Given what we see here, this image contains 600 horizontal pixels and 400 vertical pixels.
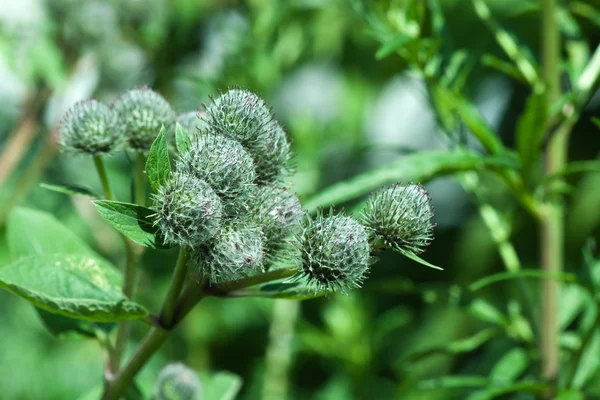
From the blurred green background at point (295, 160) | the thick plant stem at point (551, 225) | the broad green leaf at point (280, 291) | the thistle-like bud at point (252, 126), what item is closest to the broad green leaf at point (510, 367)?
the thick plant stem at point (551, 225)

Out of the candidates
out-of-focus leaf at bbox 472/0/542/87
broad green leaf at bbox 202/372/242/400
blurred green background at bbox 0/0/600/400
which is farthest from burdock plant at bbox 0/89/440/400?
blurred green background at bbox 0/0/600/400

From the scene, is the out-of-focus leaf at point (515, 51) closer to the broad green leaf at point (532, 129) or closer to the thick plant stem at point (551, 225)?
the thick plant stem at point (551, 225)

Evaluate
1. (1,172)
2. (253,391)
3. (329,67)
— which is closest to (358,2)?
(1,172)

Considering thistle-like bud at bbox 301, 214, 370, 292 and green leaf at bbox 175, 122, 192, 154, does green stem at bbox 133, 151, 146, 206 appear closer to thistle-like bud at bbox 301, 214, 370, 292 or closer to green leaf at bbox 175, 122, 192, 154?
green leaf at bbox 175, 122, 192, 154

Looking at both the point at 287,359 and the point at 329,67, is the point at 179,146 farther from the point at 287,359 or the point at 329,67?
the point at 329,67

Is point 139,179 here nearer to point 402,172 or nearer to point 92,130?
point 92,130
